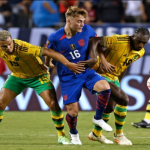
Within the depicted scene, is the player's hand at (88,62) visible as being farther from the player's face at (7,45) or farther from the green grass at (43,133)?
the green grass at (43,133)

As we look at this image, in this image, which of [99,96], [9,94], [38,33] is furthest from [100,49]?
[38,33]

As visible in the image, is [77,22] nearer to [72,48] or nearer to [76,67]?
[72,48]

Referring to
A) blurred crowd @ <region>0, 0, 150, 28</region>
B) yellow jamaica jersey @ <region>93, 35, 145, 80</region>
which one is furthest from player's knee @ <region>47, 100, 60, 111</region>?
blurred crowd @ <region>0, 0, 150, 28</region>

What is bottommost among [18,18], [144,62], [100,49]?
→ [144,62]

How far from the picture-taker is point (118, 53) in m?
8.49

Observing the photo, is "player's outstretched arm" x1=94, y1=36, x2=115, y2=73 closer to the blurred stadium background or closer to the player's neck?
the player's neck

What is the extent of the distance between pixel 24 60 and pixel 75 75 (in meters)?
0.89

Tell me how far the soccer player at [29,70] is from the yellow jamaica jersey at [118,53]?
3.17 ft

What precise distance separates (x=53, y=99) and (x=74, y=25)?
1.28 meters

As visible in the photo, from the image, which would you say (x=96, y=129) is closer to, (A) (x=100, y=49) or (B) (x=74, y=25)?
(A) (x=100, y=49)

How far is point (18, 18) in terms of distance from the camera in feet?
53.9

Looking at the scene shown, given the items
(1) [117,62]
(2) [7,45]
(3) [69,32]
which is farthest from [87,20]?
(2) [7,45]

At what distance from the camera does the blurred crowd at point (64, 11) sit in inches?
631

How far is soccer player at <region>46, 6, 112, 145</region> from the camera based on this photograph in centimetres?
776
